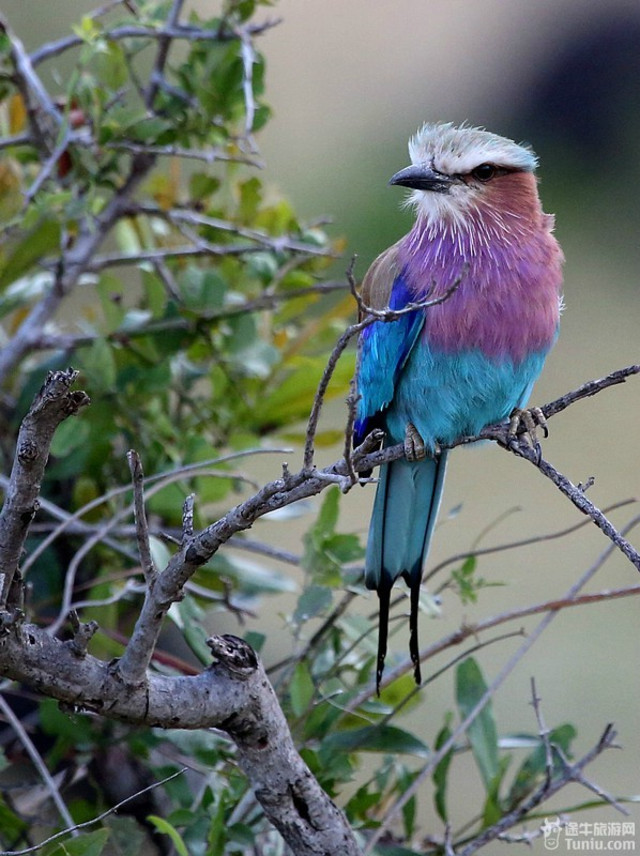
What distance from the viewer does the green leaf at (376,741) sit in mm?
2084

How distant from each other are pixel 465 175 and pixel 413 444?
1.66ft

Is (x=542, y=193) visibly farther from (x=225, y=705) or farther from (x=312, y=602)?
(x=225, y=705)

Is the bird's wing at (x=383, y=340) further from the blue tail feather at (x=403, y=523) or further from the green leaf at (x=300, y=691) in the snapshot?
the green leaf at (x=300, y=691)

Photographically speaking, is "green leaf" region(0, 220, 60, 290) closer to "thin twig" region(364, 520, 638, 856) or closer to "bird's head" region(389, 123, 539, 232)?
"bird's head" region(389, 123, 539, 232)

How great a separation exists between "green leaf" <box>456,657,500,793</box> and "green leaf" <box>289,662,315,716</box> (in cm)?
32

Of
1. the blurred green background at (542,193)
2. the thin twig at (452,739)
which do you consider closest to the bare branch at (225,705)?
the thin twig at (452,739)

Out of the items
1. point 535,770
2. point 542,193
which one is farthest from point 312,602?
point 542,193

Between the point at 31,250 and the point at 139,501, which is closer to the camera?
the point at 139,501

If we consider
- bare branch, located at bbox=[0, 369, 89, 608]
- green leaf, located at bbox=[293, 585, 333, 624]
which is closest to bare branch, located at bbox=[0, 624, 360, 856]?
bare branch, located at bbox=[0, 369, 89, 608]

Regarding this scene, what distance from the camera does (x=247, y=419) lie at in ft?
8.60

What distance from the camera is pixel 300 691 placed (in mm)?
2043

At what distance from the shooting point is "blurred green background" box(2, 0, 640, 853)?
18.1 feet

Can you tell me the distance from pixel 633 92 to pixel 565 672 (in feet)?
15.6

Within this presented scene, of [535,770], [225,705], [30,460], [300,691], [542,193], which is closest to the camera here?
[30,460]
